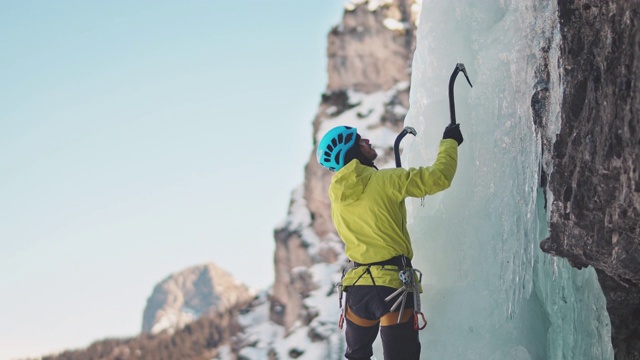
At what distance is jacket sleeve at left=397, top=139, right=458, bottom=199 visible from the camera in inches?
144

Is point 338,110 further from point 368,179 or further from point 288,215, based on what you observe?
point 368,179

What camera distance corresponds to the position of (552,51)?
4133 millimetres

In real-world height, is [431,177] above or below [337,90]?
below

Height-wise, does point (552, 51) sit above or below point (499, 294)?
above

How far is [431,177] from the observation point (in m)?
3.66

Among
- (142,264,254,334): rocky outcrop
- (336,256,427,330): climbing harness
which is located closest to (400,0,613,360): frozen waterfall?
(336,256,427,330): climbing harness

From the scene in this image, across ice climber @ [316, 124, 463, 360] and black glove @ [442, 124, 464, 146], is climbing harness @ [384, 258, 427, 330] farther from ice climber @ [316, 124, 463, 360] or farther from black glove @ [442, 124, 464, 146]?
black glove @ [442, 124, 464, 146]

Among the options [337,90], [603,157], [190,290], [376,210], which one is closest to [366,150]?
[376,210]

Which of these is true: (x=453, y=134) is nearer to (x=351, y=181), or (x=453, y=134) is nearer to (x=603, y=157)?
(x=351, y=181)

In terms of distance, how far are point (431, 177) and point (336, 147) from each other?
1.93ft

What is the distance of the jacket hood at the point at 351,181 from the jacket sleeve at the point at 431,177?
22cm

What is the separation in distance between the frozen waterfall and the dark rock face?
0.27m

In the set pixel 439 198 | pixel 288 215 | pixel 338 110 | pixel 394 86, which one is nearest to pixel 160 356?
pixel 288 215

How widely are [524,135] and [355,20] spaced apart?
21.0 meters
